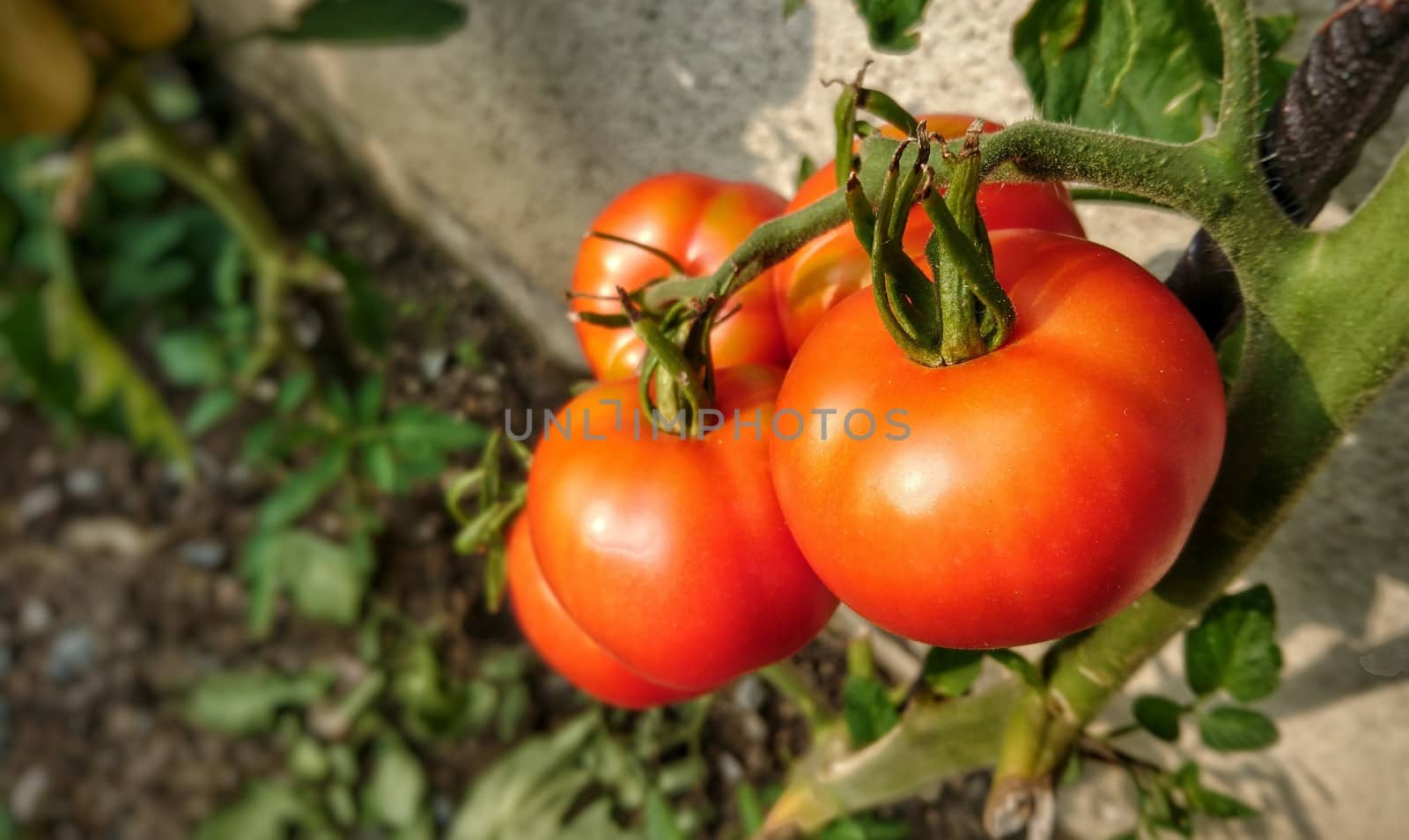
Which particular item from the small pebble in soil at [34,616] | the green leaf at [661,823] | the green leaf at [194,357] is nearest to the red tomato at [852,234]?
the green leaf at [661,823]

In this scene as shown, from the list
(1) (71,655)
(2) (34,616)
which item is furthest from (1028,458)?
(2) (34,616)

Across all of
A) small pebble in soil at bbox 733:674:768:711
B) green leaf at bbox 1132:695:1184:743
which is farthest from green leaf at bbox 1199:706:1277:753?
small pebble in soil at bbox 733:674:768:711

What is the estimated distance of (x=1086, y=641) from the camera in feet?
1.50

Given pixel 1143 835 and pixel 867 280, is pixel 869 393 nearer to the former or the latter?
pixel 867 280

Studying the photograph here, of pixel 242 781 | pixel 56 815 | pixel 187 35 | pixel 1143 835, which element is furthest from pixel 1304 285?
pixel 187 35

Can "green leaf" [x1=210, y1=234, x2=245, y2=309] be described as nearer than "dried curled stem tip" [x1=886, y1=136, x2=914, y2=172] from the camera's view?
No

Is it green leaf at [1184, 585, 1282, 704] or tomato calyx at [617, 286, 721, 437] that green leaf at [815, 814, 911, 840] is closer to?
green leaf at [1184, 585, 1282, 704]

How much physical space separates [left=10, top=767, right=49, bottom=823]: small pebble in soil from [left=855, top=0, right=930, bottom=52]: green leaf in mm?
1593

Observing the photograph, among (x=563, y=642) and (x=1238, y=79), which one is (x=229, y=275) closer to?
(x=563, y=642)

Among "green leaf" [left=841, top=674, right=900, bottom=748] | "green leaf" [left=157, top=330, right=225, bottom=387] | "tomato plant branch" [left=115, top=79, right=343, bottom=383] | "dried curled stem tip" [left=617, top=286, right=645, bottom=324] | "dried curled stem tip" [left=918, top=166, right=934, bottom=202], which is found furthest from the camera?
"green leaf" [left=157, top=330, right=225, bottom=387]

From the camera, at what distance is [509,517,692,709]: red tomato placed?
509mm

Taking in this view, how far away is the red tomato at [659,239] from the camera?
0.46 m

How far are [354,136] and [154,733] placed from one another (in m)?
0.91

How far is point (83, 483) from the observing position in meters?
1.50
